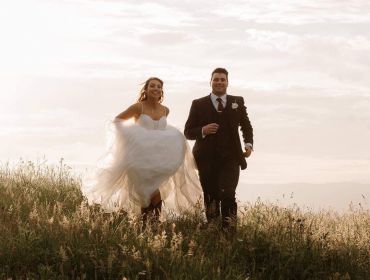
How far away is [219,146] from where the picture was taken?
8508 millimetres

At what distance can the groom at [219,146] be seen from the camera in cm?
852

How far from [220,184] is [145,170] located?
1.17 m

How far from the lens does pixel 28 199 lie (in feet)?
30.3

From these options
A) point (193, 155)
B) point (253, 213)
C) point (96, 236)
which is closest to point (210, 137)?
point (193, 155)

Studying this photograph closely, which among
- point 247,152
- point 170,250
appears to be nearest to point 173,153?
point 247,152

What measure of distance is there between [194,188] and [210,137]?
36.5 inches

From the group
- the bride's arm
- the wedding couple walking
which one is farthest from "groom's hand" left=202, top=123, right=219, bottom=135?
the bride's arm

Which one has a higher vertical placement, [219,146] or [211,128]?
[211,128]

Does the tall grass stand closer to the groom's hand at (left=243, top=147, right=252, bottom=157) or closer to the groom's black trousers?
the groom's black trousers

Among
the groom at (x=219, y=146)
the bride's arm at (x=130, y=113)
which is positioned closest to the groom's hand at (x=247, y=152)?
the groom at (x=219, y=146)

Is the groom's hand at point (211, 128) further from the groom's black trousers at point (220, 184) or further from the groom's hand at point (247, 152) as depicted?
the groom's hand at point (247, 152)

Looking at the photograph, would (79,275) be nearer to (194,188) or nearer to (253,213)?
(194,188)

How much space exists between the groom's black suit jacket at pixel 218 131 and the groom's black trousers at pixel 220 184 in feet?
0.30

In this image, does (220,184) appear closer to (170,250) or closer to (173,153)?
(173,153)
